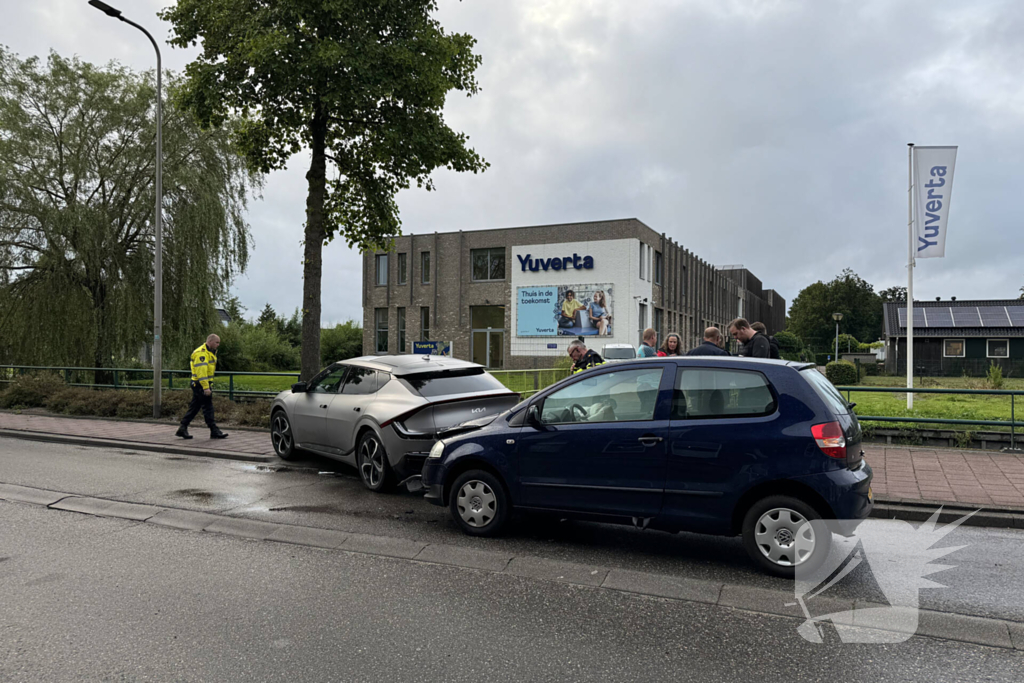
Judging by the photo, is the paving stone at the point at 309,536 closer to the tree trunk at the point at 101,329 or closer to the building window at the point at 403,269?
the tree trunk at the point at 101,329

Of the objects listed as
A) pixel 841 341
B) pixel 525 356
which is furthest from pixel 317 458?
pixel 841 341

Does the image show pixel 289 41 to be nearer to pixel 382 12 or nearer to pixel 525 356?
pixel 382 12

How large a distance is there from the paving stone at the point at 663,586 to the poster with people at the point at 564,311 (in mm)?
34173

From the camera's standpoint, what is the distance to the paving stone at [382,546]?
18.6 feet

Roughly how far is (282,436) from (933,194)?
46.0ft

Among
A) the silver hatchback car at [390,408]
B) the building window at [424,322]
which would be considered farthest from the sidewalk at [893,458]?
the building window at [424,322]

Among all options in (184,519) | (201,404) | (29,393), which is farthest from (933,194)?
(29,393)

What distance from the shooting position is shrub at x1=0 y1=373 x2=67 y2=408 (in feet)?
58.6

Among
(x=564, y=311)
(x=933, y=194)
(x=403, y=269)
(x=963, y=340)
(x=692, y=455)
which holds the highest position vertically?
(x=403, y=269)

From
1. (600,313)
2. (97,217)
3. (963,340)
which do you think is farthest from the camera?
(963,340)

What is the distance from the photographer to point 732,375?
5.23m

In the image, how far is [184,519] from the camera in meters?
6.74

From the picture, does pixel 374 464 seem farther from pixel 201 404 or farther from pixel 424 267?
pixel 424 267

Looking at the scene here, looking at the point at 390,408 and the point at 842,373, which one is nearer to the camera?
the point at 390,408
